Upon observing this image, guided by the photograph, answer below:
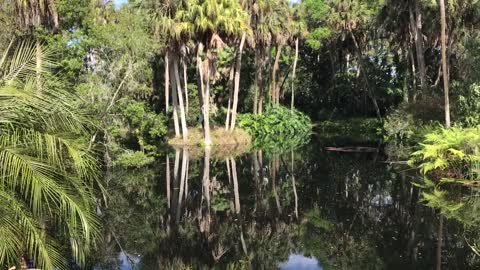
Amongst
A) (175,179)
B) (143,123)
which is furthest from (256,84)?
(175,179)

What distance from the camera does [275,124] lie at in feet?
151

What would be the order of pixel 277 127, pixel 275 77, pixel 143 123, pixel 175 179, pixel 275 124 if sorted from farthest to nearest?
pixel 275 77, pixel 275 124, pixel 277 127, pixel 143 123, pixel 175 179

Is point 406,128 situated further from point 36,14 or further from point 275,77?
point 275,77

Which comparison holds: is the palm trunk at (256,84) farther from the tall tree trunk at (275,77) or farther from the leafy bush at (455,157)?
the leafy bush at (455,157)

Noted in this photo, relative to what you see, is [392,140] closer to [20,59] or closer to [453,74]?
[453,74]

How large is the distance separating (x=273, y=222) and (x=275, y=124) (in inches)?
1225

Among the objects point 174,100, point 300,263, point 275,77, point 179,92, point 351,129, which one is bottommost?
point 300,263

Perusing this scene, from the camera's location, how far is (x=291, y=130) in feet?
155

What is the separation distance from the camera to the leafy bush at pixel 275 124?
144ft

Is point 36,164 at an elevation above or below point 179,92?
below

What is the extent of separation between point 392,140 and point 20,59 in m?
29.5

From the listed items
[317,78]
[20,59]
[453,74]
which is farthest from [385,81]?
[20,59]

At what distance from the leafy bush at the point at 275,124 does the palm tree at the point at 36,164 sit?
34.8 metres

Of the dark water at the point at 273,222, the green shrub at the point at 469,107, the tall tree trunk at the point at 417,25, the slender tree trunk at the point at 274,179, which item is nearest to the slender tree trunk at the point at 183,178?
the dark water at the point at 273,222
